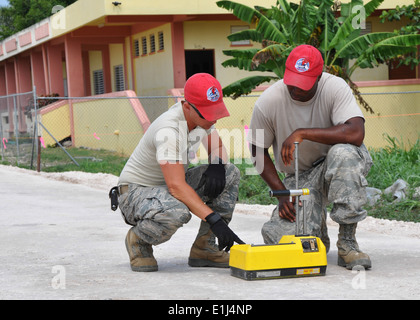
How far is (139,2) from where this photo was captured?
19.7m

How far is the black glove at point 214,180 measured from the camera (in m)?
5.17

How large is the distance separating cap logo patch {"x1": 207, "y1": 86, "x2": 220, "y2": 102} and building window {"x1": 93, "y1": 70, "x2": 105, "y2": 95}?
80.5 ft

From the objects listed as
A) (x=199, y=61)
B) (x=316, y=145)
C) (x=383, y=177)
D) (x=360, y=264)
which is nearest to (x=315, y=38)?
(x=383, y=177)

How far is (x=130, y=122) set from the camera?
20.3 meters

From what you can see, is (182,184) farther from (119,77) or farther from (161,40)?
(119,77)

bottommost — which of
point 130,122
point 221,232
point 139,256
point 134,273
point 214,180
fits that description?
point 134,273

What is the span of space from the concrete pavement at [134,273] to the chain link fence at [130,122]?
896cm

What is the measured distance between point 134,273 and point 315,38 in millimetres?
9889

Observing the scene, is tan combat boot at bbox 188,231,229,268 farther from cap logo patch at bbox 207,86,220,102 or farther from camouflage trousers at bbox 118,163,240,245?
cap logo patch at bbox 207,86,220,102

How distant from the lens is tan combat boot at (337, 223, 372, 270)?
5102mm

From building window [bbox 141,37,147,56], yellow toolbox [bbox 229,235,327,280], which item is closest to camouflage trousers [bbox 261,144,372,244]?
yellow toolbox [bbox 229,235,327,280]

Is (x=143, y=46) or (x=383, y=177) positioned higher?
(x=143, y=46)
